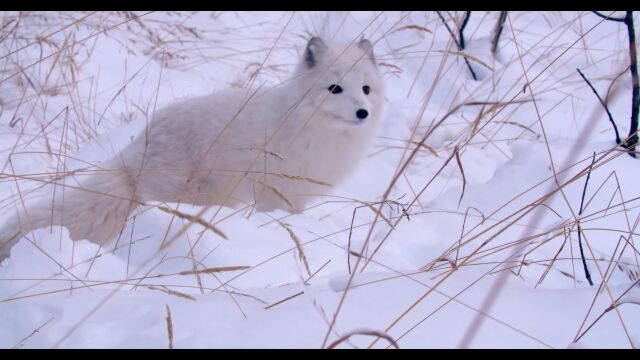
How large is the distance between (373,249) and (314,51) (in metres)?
1.23

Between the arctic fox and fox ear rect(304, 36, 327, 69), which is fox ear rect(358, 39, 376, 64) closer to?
the arctic fox

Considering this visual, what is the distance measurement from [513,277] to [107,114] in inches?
117

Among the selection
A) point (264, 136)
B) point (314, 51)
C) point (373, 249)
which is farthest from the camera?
point (314, 51)

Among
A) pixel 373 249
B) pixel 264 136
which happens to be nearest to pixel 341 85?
pixel 264 136

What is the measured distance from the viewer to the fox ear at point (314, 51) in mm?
2756

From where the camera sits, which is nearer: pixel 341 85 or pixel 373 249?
pixel 373 249

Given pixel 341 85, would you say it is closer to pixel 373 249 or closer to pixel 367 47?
pixel 367 47

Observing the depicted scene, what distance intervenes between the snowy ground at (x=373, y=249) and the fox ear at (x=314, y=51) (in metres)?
0.49

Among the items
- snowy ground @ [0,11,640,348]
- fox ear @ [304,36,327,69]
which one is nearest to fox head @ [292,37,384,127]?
fox ear @ [304,36,327,69]

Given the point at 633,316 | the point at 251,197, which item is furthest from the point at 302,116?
the point at 633,316

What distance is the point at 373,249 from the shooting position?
200cm

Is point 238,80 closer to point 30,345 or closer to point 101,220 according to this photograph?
point 101,220

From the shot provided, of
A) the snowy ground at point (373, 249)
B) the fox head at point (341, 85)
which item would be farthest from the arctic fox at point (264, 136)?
the snowy ground at point (373, 249)

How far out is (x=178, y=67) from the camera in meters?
4.35
